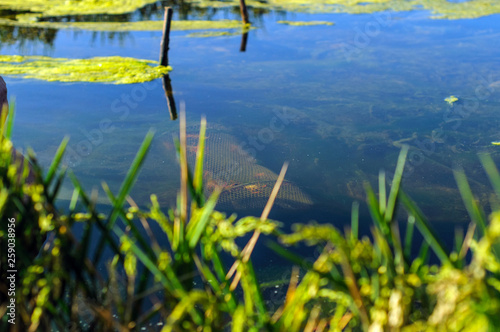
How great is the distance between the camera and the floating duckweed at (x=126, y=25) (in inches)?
311

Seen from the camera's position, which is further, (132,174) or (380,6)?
(380,6)

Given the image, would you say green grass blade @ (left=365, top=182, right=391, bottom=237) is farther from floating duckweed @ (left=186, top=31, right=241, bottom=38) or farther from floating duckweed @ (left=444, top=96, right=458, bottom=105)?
floating duckweed @ (left=186, top=31, right=241, bottom=38)

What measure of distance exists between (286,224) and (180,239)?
2.19m

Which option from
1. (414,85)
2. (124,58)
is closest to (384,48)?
(414,85)

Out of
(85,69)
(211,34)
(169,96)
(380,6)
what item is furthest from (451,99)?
(380,6)

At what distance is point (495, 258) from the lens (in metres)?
0.88

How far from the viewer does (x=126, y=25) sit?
8.07 metres

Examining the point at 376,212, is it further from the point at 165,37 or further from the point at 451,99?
the point at 165,37

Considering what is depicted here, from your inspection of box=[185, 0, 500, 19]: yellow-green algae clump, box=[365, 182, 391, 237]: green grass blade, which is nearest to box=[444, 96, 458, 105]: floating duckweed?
box=[185, 0, 500, 19]: yellow-green algae clump

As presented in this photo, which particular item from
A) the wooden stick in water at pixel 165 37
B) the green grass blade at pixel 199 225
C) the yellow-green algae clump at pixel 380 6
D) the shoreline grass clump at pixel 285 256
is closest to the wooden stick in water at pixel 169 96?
the wooden stick in water at pixel 165 37

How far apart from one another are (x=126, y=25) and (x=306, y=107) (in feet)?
14.5

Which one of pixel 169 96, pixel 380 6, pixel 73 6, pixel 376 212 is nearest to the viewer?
pixel 376 212

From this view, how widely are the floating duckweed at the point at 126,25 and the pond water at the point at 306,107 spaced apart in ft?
0.96

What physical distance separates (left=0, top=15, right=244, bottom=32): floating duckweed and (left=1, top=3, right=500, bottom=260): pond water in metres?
0.29
